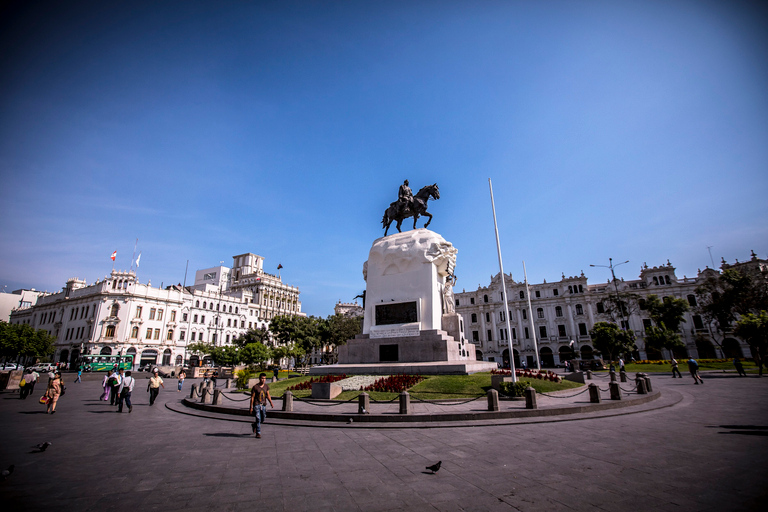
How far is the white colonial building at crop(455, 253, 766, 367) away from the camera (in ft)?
179

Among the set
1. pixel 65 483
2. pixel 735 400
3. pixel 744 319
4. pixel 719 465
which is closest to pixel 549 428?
pixel 719 465

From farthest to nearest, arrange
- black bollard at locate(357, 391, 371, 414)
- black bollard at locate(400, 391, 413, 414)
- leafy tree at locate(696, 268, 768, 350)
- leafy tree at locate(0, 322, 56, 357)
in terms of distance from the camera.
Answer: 1. leafy tree at locate(0, 322, 56, 357)
2. leafy tree at locate(696, 268, 768, 350)
3. black bollard at locate(357, 391, 371, 414)
4. black bollard at locate(400, 391, 413, 414)

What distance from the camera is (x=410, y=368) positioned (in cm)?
1733

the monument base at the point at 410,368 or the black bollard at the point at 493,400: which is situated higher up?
the monument base at the point at 410,368

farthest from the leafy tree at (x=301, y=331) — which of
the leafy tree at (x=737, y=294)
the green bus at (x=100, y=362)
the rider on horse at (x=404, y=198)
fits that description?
the leafy tree at (x=737, y=294)

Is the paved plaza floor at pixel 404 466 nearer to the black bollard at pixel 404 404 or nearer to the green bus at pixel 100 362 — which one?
the black bollard at pixel 404 404

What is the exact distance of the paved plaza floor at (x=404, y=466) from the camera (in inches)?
196

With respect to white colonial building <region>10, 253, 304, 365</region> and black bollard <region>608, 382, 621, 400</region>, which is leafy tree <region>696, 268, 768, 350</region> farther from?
white colonial building <region>10, 253, 304, 365</region>

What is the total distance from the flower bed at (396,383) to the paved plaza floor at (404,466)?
4.75 m

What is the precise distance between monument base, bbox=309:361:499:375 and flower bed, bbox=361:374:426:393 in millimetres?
872

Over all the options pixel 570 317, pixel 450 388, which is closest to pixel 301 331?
pixel 450 388

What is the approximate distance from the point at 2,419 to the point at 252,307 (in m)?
68.5

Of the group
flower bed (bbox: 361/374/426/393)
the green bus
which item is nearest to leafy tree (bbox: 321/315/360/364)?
the green bus

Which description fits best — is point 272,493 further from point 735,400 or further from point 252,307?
point 252,307
